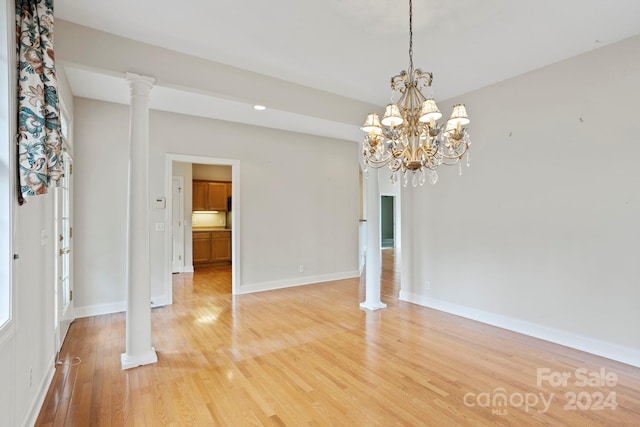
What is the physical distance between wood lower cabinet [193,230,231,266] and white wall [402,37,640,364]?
527 centimetres

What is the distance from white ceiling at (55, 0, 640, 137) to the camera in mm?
2461

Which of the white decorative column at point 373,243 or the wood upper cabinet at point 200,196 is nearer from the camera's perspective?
the white decorative column at point 373,243

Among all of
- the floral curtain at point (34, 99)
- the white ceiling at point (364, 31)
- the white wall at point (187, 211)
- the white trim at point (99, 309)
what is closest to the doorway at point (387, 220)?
the white wall at point (187, 211)

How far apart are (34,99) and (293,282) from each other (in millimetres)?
4551

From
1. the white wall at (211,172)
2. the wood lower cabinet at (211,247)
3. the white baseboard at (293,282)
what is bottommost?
the white baseboard at (293,282)

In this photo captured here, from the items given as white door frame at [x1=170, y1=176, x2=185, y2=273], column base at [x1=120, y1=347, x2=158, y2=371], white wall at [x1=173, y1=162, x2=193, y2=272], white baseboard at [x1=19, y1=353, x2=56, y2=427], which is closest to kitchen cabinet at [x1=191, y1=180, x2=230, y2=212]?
white wall at [x1=173, y1=162, x2=193, y2=272]

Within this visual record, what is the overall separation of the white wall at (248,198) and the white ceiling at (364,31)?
40.3 inches

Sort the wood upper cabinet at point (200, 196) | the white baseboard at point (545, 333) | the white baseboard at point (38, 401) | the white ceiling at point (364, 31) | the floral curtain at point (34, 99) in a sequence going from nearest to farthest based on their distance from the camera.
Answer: the floral curtain at point (34, 99), the white baseboard at point (38, 401), the white ceiling at point (364, 31), the white baseboard at point (545, 333), the wood upper cabinet at point (200, 196)

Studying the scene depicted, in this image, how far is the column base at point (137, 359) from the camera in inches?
111

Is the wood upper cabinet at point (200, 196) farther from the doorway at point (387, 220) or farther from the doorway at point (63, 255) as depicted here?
the doorway at point (387, 220)

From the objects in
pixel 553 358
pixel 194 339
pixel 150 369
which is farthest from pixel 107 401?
pixel 553 358

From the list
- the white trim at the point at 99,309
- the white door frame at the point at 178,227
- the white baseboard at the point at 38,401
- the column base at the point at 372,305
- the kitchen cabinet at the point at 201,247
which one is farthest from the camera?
the kitchen cabinet at the point at 201,247

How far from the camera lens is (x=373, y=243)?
4.78 metres

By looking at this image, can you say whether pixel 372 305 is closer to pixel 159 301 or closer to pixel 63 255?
pixel 159 301
